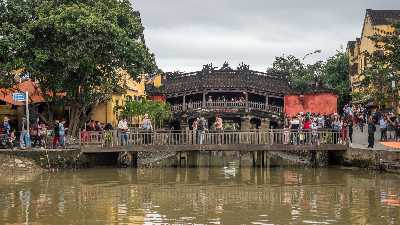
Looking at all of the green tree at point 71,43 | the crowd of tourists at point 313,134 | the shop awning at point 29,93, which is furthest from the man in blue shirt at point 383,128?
the shop awning at point 29,93

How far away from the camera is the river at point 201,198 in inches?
641

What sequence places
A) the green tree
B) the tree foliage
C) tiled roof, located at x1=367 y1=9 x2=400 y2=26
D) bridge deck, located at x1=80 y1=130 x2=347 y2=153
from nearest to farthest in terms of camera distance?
the green tree
bridge deck, located at x1=80 y1=130 x2=347 y2=153
the tree foliage
tiled roof, located at x1=367 y1=9 x2=400 y2=26

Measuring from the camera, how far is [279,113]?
53500 mm

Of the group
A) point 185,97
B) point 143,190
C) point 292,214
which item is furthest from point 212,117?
point 292,214

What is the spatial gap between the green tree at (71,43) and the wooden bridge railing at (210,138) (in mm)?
3357

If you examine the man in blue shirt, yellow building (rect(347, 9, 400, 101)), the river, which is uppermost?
yellow building (rect(347, 9, 400, 101))

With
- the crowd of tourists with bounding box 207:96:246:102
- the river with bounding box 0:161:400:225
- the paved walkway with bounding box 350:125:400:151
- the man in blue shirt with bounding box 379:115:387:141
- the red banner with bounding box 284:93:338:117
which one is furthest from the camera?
the crowd of tourists with bounding box 207:96:246:102

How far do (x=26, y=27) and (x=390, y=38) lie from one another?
16989 millimetres

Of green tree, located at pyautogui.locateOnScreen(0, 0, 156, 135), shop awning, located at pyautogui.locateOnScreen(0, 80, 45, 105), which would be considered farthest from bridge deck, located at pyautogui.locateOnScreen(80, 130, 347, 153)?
shop awning, located at pyautogui.locateOnScreen(0, 80, 45, 105)

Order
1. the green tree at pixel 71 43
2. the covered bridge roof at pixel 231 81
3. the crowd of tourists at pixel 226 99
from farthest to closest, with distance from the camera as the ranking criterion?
1. the crowd of tourists at pixel 226 99
2. the covered bridge roof at pixel 231 81
3. the green tree at pixel 71 43

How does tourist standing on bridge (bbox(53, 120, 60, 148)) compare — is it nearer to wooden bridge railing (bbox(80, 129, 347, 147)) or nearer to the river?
wooden bridge railing (bbox(80, 129, 347, 147))

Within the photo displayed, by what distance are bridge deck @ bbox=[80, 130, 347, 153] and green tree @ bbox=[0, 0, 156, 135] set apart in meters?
3.39

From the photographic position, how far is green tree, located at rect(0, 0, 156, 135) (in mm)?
32375

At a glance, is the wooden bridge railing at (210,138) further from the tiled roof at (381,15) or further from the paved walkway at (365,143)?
the tiled roof at (381,15)
